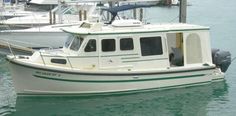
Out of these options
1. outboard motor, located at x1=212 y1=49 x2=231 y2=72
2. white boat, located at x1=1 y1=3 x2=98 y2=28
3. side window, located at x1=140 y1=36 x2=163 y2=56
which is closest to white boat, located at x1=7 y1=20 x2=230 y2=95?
side window, located at x1=140 y1=36 x2=163 y2=56

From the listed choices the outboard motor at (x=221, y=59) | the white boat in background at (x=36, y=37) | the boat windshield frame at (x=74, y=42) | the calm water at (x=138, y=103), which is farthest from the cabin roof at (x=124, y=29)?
the white boat in background at (x=36, y=37)

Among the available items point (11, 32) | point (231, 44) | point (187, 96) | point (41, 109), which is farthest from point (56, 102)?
point (231, 44)

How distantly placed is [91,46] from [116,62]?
1019 millimetres

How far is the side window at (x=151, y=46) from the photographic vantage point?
59.8ft

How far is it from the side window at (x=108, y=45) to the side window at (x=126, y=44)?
29 cm

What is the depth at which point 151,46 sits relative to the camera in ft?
60.2

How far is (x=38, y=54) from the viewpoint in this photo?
17531mm

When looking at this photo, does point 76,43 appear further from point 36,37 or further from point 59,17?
point 59,17

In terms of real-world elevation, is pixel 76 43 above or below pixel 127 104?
above

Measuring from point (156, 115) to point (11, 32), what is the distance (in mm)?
12015

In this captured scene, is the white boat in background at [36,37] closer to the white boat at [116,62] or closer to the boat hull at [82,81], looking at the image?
the white boat at [116,62]

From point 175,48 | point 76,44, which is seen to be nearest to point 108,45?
point 76,44

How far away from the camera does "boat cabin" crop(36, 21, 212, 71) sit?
17.5m

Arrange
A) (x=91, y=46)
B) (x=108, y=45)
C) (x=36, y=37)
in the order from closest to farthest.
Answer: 1. (x=91, y=46)
2. (x=108, y=45)
3. (x=36, y=37)
